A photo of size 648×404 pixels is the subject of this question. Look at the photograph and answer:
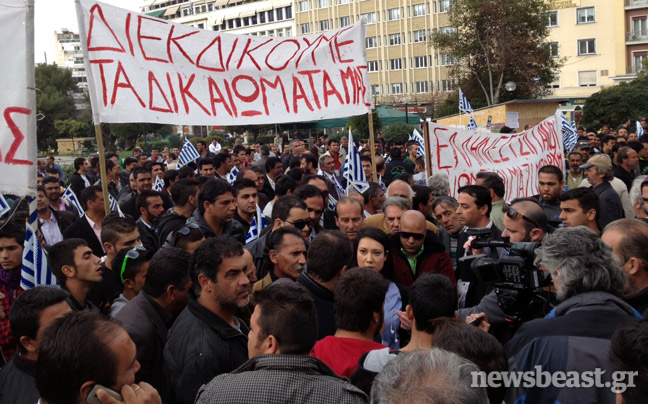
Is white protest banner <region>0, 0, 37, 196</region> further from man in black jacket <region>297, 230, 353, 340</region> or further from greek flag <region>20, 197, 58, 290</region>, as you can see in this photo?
man in black jacket <region>297, 230, 353, 340</region>

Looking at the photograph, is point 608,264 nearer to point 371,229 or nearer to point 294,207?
point 371,229

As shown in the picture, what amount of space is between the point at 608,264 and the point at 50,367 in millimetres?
2557

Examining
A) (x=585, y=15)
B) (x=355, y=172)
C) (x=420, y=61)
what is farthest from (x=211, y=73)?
(x=420, y=61)

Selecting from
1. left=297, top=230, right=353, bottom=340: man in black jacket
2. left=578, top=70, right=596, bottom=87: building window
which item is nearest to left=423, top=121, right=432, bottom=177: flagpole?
left=297, top=230, right=353, bottom=340: man in black jacket

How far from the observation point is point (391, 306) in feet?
14.3

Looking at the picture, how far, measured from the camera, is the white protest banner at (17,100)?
4.45 m

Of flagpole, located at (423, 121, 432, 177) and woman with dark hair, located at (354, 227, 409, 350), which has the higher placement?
flagpole, located at (423, 121, 432, 177)

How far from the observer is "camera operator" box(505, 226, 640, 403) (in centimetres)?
281

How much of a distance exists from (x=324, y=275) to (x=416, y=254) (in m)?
1.34

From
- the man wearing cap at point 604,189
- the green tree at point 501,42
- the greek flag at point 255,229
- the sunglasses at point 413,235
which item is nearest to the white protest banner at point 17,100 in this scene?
the greek flag at point 255,229

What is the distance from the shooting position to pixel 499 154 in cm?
873

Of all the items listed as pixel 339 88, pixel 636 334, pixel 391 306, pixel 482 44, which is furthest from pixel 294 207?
pixel 482 44

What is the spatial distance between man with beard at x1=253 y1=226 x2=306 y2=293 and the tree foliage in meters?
28.2

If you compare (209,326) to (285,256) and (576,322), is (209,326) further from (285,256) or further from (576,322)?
(576,322)
